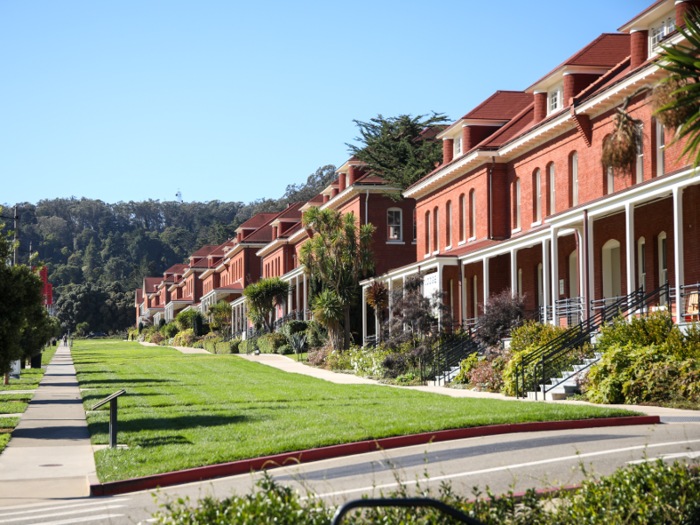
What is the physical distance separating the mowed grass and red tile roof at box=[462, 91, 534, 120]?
16933mm

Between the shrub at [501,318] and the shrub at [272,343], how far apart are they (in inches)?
892

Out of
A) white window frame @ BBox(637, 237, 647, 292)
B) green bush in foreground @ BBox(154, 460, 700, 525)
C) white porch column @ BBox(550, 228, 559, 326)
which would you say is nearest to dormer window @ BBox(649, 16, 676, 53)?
white window frame @ BBox(637, 237, 647, 292)

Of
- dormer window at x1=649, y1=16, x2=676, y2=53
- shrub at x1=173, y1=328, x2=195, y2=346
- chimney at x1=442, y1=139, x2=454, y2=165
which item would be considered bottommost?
shrub at x1=173, y1=328, x2=195, y2=346

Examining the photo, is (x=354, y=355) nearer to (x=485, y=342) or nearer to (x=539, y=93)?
(x=485, y=342)

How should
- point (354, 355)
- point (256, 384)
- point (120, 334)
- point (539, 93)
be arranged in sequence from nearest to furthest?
point (256, 384) → point (539, 93) → point (354, 355) → point (120, 334)

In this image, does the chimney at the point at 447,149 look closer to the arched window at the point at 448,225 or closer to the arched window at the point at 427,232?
the arched window at the point at 448,225

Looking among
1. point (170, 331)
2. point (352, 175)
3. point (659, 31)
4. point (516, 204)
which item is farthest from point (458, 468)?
point (170, 331)

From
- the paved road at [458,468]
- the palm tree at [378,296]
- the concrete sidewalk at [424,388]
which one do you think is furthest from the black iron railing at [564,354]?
the palm tree at [378,296]

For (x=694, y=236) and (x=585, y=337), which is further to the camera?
(x=694, y=236)

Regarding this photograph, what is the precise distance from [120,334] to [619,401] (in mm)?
132624

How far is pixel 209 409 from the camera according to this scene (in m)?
18.2

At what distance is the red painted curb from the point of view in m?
10.1

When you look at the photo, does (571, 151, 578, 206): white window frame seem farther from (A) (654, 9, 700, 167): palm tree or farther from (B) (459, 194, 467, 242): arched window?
(A) (654, 9, 700, 167): palm tree

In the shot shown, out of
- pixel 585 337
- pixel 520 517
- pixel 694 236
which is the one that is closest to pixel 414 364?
pixel 585 337
